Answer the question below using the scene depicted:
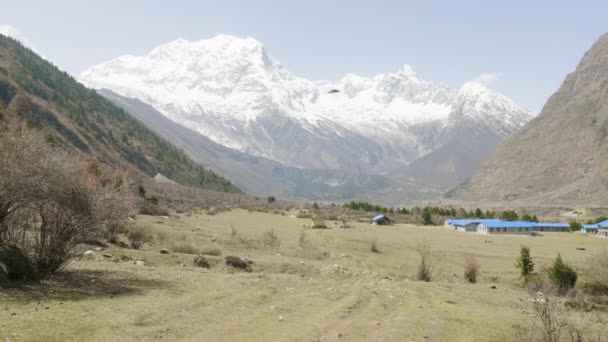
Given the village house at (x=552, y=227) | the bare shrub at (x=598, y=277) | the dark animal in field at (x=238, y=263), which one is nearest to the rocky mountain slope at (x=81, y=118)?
the village house at (x=552, y=227)

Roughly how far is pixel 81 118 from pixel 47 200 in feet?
493

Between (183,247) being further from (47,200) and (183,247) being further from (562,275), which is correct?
(562,275)

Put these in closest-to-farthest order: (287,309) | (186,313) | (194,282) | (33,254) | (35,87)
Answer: (186,313), (287,309), (33,254), (194,282), (35,87)

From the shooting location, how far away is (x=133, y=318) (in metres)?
11.8

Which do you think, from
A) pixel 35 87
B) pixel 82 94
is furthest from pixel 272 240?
pixel 82 94

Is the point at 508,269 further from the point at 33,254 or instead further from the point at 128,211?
the point at 33,254

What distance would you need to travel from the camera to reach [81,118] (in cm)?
15238

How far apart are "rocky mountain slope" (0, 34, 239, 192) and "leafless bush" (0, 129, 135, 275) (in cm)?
10815

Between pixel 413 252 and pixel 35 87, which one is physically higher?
pixel 35 87

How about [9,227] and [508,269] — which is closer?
[9,227]

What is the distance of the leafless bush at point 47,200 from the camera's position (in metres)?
13.6

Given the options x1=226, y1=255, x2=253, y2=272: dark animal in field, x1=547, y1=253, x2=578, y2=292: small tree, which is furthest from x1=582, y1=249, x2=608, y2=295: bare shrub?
x1=226, y1=255, x2=253, y2=272: dark animal in field

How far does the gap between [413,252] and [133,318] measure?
32741 mm

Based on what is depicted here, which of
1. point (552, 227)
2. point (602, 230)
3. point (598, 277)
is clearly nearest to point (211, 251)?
point (598, 277)
